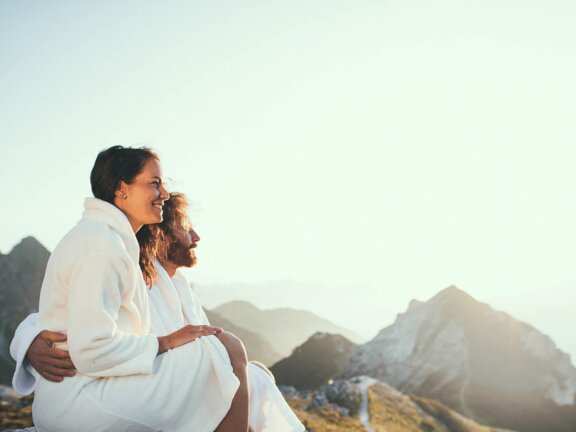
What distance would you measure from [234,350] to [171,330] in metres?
0.88

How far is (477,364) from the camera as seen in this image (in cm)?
4972

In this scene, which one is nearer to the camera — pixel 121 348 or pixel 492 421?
pixel 121 348

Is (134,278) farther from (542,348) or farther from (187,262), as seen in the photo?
(542,348)

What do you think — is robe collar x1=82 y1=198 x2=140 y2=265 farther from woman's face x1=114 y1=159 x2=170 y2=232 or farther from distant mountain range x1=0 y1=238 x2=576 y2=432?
distant mountain range x1=0 y1=238 x2=576 y2=432

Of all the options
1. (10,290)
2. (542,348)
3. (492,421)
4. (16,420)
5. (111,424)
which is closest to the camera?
(111,424)

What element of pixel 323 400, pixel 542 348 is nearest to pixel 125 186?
pixel 323 400

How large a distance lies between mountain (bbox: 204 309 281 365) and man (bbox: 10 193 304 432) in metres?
104

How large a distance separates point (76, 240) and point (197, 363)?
1.20 m

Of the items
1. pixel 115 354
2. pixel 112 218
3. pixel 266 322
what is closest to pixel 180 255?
pixel 112 218

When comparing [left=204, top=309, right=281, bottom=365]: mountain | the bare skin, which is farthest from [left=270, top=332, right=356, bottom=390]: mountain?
the bare skin

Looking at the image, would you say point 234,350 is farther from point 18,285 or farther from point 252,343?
point 252,343

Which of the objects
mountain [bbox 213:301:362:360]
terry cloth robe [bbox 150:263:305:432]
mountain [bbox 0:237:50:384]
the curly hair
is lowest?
mountain [bbox 213:301:362:360]

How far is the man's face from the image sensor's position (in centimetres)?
529

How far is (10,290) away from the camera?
8094 centimetres
